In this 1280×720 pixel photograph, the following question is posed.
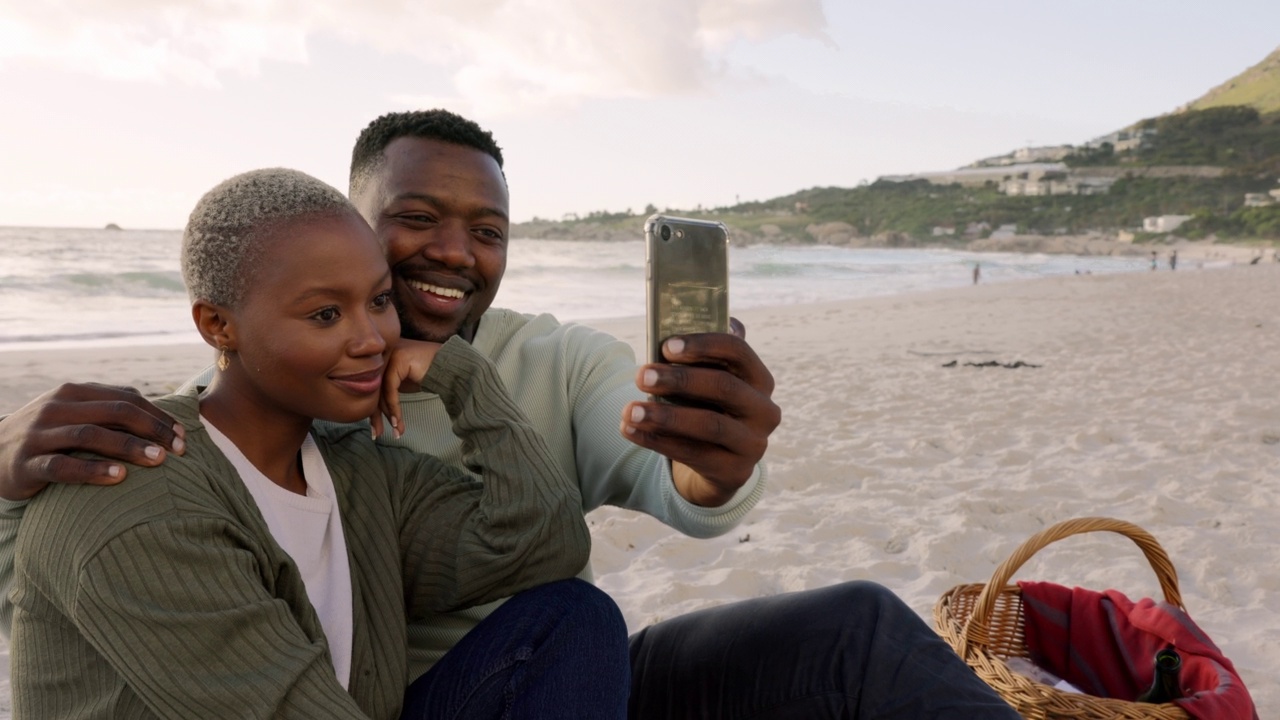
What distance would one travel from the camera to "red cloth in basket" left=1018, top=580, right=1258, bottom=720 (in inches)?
90.7

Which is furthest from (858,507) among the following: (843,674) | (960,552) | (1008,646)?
(843,674)

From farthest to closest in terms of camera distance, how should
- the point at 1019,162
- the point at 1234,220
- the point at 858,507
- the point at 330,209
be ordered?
the point at 1019,162
the point at 1234,220
the point at 858,507
the point at 330,209

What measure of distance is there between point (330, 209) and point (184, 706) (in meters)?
0.77

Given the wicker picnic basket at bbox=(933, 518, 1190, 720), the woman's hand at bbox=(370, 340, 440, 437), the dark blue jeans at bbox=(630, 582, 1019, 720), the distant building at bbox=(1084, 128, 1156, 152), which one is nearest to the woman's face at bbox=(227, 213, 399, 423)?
the woman's hand at bbox=(370, 340, 440, 437)

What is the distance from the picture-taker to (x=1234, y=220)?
50.7m

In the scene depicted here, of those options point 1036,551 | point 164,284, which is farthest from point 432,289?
point 164,284

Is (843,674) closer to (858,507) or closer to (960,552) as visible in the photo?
(960,552)

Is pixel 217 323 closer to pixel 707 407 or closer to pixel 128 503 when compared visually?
pixel 128 503

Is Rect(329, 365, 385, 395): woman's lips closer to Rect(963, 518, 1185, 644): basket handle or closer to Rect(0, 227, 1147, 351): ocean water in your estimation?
Rect(963, 518, 1185, 644): basket handle

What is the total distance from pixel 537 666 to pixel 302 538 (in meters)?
0.43

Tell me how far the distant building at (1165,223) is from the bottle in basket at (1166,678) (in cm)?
5848

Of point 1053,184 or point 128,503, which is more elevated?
point 1053,184

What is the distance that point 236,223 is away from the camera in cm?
147

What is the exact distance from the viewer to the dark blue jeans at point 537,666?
1415 mm
